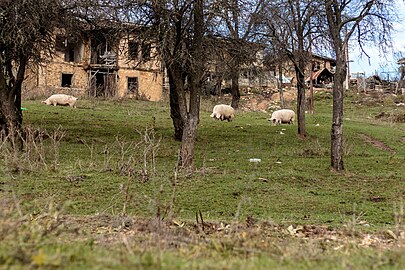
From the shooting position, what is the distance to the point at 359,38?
1397cm

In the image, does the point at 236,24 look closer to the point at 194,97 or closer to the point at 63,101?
the point at 194,97

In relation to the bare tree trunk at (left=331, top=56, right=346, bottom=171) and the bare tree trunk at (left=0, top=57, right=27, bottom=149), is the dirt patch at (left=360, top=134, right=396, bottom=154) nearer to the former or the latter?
the bare tree trunk at (left=331, top=56, right=346, bottom=171)

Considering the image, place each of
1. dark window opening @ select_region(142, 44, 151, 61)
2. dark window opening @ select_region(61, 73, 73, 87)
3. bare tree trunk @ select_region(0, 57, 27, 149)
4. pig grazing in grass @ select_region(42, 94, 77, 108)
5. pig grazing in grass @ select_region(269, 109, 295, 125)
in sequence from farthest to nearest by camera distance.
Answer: dark window opening @ select_region(61, 73, 73, 87), pig grazing in grass @ select_region(42, 94, 77, 108), pig grazing in grass @ select_region(269, 109, 295, 125), dark window opening @ select_region(142, 44, 151, 61), bare tree trunk @ select_region(0, 57, 27, 149)

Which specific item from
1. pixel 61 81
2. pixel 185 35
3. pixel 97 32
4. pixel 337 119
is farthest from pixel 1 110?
pixel 61 81

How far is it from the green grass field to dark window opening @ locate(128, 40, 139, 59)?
2.89 meters

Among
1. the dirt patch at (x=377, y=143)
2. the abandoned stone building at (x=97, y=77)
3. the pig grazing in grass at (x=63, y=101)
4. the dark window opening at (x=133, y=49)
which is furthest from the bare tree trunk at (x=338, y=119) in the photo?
the abandoned stone building at (x=97, y=77)

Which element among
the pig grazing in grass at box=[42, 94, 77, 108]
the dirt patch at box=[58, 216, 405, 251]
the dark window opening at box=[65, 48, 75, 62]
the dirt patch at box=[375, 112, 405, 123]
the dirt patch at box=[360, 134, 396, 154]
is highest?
the dark window opening at box=[65, 48, 75, 62]

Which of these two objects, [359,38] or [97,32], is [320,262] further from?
[97,32]

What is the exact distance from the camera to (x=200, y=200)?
8875mm

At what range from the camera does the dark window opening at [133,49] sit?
15.4 metres

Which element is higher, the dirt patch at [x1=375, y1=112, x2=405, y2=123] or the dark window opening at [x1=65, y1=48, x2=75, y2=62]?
the dark window opening at [x1=65, y1=48, x2=75, y2=62]

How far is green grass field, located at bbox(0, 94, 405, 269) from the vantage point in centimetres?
353

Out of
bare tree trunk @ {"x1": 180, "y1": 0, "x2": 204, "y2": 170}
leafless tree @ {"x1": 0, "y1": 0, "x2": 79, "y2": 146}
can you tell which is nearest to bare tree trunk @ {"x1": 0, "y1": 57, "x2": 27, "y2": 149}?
leafless tree @ {"x1": 0, "y1": 0, "x2": 79, "y2": 146}

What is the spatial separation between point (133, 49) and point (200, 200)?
27.0 feet
